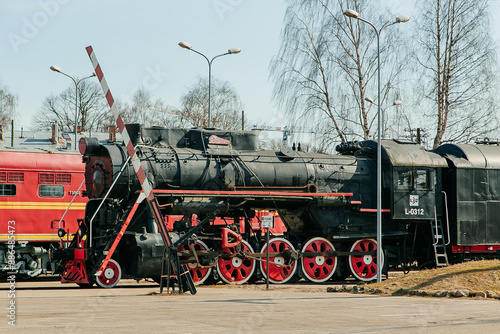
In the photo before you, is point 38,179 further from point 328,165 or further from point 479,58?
point 479,58

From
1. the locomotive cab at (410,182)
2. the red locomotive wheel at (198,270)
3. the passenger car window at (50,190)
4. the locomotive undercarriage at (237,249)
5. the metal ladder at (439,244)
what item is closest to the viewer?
the locomotive undercarriage at (237,249)

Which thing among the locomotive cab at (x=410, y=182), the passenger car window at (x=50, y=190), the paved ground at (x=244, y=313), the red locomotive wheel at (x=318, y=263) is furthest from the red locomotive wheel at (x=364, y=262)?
the passenger car window at (x=50, y=190)

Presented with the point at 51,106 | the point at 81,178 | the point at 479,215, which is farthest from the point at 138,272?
the point at 51,106

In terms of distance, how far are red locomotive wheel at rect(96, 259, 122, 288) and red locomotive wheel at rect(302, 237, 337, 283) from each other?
5.84 m

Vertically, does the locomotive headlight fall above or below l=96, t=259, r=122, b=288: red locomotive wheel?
above

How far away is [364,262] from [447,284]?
549 centimetres

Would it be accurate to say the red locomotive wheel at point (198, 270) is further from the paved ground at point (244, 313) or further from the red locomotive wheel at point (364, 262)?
the red locomotive wheel at point (364, 262)

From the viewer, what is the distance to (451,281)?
54.1ft

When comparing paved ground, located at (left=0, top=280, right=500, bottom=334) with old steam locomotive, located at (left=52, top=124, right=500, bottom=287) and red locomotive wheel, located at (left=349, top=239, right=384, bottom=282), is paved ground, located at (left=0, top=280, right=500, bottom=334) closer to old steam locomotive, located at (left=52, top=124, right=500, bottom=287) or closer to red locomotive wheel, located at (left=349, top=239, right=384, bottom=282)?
old steam locomotive, located at (left=52, top=124, right=500, bottom=287)

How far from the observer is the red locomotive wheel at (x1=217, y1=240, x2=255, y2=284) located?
64.2ft

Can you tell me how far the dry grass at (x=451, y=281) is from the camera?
16062mm

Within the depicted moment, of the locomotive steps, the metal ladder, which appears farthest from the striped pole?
the metal ladder

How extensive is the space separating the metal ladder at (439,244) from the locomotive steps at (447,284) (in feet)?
12.1

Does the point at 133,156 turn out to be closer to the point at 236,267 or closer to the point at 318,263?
the point at 236,267
